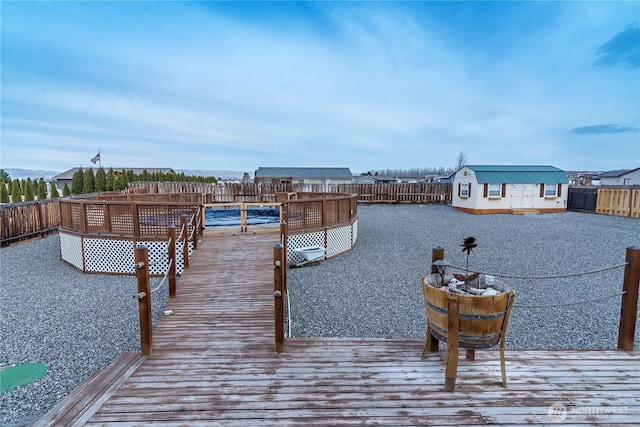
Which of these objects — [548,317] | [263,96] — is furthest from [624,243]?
[263,96]

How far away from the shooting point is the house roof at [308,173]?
129ft

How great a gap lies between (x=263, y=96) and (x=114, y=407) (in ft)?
71.3

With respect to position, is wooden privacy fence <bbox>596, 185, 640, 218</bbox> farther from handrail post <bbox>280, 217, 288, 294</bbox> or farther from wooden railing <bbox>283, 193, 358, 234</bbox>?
handrail post <bbox>280, 217, 288, 294</bbox>

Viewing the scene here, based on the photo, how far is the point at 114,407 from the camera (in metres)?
2.28

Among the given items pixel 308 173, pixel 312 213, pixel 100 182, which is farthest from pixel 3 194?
pixel 308 173

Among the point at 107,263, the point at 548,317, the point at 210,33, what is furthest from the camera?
the point at 210,33

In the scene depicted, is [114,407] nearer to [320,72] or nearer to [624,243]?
[624,243]

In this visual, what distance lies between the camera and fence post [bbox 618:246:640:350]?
3.10 metres

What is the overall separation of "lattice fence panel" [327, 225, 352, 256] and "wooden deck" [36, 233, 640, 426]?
5.30m

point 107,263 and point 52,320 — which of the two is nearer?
point 52,320

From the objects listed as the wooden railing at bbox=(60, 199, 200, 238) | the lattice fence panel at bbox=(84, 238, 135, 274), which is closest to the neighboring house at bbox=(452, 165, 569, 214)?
the wooden railing at bbox=(60, 199, 200, 238)

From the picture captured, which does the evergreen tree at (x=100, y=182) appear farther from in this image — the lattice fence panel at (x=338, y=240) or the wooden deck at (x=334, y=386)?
the wooden deck at (x=334, y=386)

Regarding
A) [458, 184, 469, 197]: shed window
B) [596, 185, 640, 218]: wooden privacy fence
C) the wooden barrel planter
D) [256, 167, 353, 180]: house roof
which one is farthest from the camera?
[256, 167, 353, 180]: house roof

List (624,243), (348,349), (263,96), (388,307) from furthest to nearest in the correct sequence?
(263,96) → (624,243) → (388,307) → (348,349)
